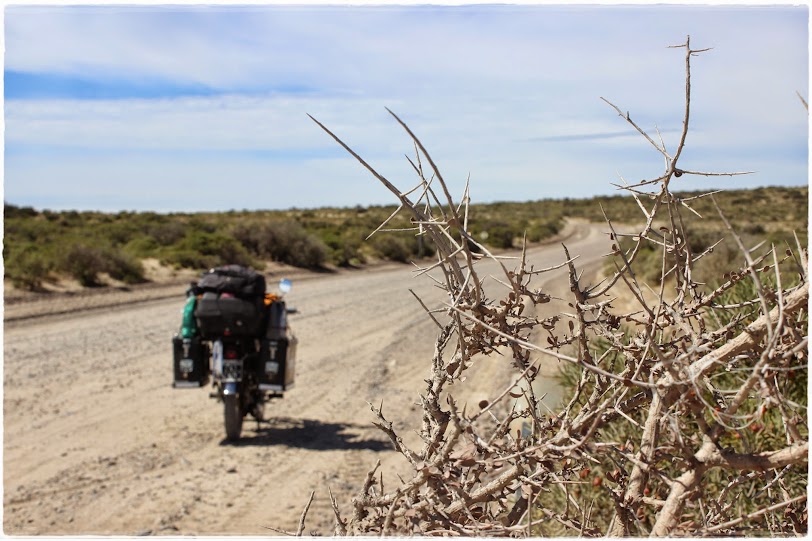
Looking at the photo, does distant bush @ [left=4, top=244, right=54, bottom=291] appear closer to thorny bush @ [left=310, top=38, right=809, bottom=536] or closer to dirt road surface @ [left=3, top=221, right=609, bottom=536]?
dirt road surface @ [left=3, top=221, right=609, bottom=536]

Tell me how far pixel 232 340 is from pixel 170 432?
127 centimetres

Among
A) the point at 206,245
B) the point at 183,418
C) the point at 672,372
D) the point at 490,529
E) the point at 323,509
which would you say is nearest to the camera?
the point at 672,372

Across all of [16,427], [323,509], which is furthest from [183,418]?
[323,509]

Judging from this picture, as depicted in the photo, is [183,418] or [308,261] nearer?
[183,418]

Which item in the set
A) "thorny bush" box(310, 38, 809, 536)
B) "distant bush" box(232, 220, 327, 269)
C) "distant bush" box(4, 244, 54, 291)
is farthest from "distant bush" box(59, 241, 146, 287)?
"thorny bush" box(310, 38, 809, 536)

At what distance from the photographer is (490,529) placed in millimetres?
1591

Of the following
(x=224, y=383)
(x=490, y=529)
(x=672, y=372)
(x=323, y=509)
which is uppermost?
(x=672, y=372)

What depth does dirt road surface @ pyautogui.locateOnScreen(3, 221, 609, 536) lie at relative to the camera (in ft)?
20.8

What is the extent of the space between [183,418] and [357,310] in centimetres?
880

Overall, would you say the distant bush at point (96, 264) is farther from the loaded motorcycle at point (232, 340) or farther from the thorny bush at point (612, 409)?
the thorny bush at point (612, 409)

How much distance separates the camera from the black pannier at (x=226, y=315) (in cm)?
787

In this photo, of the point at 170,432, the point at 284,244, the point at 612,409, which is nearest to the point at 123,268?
the point at 284,244

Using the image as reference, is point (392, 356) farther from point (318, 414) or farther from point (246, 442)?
point (246, 442)

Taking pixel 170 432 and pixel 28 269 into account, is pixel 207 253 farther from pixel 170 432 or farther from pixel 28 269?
pixel 170 432
